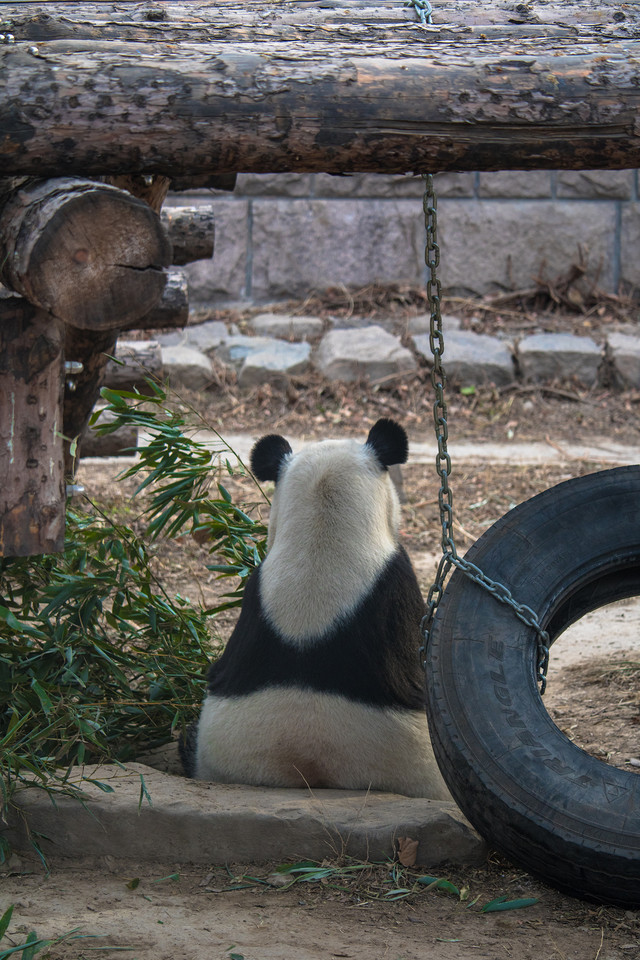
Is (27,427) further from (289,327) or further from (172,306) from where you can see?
(289,327)

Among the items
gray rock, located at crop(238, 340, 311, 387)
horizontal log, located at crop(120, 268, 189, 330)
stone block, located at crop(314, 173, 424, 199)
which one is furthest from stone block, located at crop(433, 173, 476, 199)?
horizontal log, located at crop(120, 268, 189, 330)

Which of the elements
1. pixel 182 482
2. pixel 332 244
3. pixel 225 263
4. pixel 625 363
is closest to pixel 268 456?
pixel 182 482

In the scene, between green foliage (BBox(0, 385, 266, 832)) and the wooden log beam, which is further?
green foliage (BBox(0, 385, 266, 832))

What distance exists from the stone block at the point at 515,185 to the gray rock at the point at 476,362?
1.58m

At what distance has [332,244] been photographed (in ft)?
28.9

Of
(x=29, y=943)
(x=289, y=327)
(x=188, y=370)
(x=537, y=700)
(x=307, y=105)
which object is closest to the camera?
(x=29, y=943)

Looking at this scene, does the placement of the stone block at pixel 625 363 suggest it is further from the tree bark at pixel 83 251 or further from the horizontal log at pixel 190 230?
the tree bark at pixel 83 251

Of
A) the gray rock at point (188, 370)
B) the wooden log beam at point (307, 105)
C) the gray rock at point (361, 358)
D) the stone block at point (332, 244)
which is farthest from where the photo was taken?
the stone block at point (332, 244)

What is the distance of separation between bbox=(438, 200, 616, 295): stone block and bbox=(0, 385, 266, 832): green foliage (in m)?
5.71

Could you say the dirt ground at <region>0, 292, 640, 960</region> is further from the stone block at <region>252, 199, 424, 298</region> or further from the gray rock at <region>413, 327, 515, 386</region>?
the stone block at <region>252, 199, 424, 298</region>

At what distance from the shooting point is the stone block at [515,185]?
8.65 m

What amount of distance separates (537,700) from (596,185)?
289 inches

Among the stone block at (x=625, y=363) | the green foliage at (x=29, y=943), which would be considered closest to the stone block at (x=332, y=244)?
the stone block at (x=625, y=363)

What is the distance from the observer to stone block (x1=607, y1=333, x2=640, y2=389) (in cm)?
794
